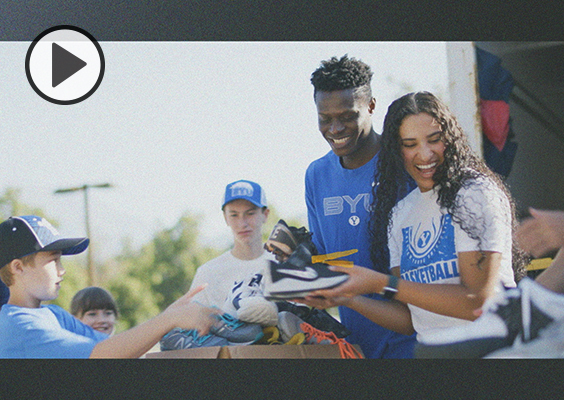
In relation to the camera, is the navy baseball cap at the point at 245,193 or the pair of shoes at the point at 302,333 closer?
the pair of shoes at the point at 302,333

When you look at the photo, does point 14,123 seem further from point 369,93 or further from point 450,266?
point 450,266

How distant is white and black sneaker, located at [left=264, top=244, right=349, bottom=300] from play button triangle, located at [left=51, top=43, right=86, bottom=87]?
1430mm

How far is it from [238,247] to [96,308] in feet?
2.53

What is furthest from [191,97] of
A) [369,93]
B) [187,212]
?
[369,93]

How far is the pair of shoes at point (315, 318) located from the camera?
3152 mm

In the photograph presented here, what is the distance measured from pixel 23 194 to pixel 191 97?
3.25ft

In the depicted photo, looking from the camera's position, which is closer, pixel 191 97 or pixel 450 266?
pixel 450 266

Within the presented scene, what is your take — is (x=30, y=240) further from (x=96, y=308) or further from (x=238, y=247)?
(x=238, y=247)

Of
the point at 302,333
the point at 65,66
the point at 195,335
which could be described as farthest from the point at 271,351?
the point at 65,66

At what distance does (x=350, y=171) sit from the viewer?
3275 millimetres

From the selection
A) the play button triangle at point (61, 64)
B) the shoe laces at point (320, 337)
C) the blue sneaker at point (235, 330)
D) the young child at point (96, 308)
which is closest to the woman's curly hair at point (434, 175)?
the shoe laces at point (320, 337)

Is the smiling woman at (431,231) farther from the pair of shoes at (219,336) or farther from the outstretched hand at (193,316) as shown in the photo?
the outstretched hand at (193,316)

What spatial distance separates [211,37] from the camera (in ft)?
11.1

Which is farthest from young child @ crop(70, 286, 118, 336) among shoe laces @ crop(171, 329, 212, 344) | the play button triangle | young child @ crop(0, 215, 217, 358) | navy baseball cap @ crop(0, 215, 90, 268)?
the play button triangle
